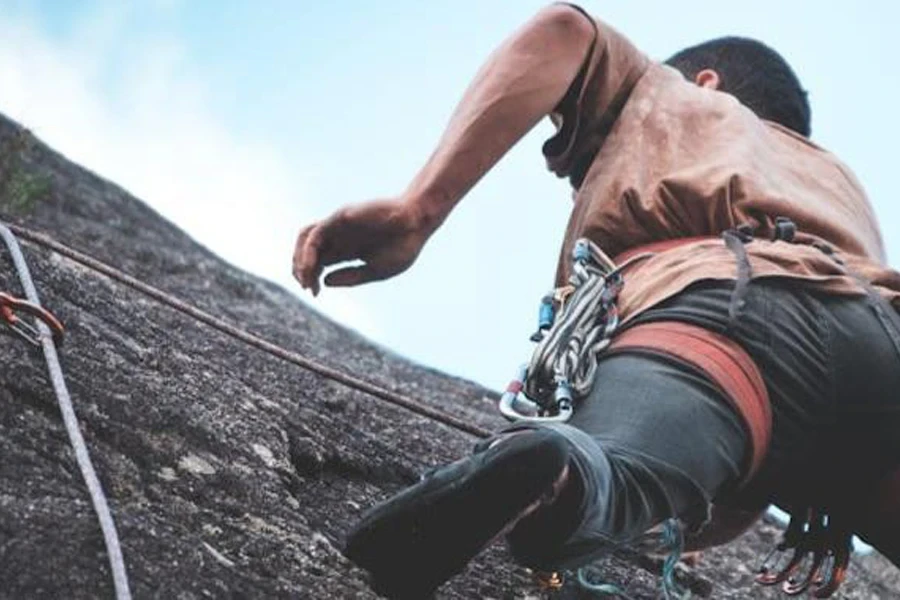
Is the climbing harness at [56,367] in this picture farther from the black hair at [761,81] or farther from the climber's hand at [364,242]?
the black hair at [761,81]

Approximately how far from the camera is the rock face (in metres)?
2.90

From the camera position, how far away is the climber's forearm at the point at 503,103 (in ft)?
11.3

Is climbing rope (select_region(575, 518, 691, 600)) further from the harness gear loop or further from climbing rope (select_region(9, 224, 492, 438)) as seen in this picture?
the harness gear loop

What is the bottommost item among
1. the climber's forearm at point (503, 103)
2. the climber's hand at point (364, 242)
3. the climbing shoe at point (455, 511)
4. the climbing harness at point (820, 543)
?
the climbing harness at point (820, 543)

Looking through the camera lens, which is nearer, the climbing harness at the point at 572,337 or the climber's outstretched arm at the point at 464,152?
the climbing harness at the point at 572,337

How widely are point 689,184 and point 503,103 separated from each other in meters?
0.39

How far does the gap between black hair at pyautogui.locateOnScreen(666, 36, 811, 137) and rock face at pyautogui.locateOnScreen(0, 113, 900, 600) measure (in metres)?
1.11

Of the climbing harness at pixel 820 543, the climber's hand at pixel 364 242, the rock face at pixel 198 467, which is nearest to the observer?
the rock face at pixel 198 467

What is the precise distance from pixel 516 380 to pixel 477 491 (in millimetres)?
580

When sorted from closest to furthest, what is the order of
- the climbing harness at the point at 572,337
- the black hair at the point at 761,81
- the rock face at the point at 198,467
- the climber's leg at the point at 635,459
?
the climber's leg at the point at 635,459
the rock face at the point at 198,467
the climbing harness at the point at 572,337
the black hair at the point at 761,81

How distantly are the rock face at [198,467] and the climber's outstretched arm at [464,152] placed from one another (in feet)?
1.38

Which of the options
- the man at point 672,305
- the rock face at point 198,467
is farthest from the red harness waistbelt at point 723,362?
the rock face at point 198,467

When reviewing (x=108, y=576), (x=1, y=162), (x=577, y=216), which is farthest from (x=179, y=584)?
(x=1, y=162)

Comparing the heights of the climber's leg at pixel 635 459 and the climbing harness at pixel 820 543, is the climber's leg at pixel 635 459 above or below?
above
